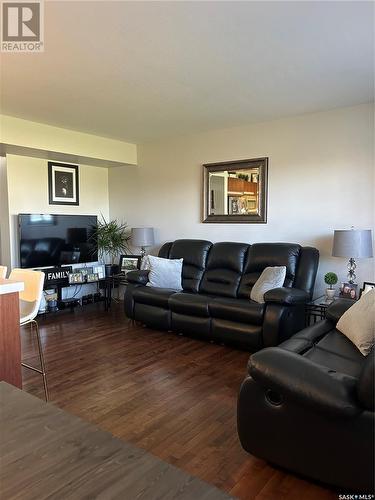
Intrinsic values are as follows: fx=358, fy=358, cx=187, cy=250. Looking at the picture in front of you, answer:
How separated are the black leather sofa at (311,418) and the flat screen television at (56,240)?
12.8ft

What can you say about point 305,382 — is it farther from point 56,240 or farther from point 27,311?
point 56,240

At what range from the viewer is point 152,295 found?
4.27 metres

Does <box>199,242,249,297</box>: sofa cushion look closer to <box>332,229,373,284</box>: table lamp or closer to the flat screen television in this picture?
<box>332,229,373,284</box>: table lamp

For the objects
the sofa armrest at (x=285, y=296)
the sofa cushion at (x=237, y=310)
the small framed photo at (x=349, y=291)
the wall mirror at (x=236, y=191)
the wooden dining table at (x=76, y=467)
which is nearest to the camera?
the wooden dining table at (x=76, y=467)

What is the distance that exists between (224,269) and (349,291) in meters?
1.44

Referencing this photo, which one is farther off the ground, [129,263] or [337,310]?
[129,263]

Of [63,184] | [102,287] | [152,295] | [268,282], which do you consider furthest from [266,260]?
[63,184]

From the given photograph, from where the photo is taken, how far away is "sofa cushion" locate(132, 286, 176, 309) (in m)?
4.17

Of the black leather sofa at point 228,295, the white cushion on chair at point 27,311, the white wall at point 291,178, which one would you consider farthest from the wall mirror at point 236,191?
the white cushion on chair at point 27,311

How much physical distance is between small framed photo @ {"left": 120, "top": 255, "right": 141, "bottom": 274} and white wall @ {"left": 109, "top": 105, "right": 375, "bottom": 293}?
1.54 feet

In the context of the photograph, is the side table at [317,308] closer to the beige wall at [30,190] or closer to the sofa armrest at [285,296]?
the sofa armrest at [285,296]

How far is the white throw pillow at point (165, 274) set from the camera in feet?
14.8

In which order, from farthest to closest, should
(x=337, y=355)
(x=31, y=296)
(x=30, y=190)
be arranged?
(x=30, y=190)
(x=31, y=296)
(x=337, y=355)

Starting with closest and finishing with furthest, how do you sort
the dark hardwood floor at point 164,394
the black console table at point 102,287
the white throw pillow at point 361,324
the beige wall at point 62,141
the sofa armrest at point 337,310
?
the dark hardwood floor at point 164,394
the white throw pillow at point 361,324
the sofa armrest at point 337,310
the beige wall at point 62,141
the black console table at point 102,287
